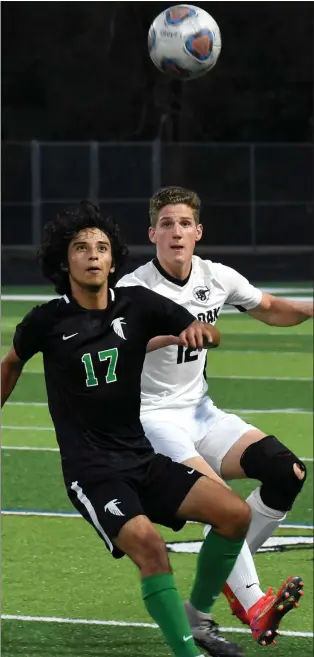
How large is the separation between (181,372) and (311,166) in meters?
29.6

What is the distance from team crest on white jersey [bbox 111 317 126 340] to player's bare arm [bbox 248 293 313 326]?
4.11ft

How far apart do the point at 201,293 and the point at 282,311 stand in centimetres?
42

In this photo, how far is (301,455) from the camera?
42.1 feet

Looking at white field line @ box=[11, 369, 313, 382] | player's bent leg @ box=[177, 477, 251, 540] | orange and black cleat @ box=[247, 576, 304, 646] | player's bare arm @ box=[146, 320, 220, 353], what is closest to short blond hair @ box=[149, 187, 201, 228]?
player's bare arm @ box=[146, 320, 220, 353]

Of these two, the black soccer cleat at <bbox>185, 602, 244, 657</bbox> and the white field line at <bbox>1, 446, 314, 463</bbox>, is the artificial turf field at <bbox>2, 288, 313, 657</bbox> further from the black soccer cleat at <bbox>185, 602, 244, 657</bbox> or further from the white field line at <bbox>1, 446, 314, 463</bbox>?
the black soccer cleat at <bbox>185, 602, 244, 657</bbox>

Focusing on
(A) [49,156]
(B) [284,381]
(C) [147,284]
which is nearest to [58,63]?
(A) [49,156]

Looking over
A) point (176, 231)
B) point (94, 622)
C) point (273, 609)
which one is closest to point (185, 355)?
point (176, 231)

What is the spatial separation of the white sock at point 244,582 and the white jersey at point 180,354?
0.71 metres

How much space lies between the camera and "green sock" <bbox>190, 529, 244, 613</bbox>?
6.50 meters

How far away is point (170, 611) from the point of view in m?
6.02

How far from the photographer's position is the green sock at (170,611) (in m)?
6.00

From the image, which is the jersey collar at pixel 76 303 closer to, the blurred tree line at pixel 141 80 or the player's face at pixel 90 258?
the player's face at pixel 90 258

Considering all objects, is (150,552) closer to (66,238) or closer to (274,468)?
(274,468)

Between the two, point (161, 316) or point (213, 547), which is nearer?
point (161, 316)
